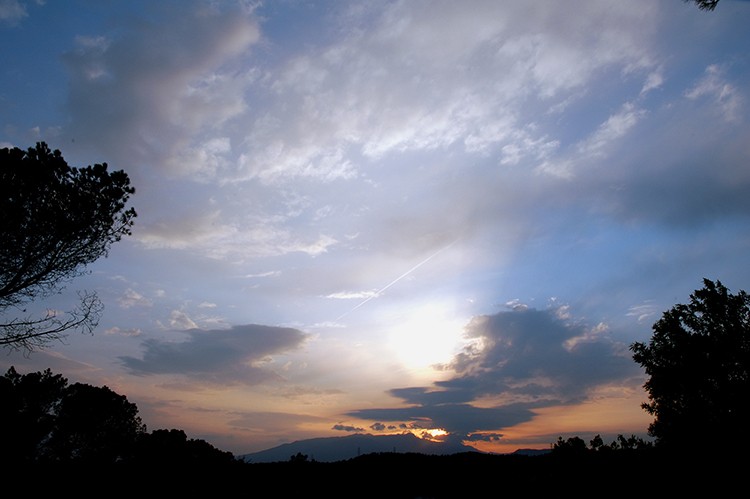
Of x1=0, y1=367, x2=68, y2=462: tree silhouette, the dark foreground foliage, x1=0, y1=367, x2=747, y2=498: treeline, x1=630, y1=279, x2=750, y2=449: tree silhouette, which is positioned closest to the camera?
the dark foreground foliage

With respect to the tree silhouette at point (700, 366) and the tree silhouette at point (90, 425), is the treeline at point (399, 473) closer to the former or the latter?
the tree silhouette at point (700, 366)

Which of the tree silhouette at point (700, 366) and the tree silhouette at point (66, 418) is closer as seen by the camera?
the tree silhouette at point (700, 366)

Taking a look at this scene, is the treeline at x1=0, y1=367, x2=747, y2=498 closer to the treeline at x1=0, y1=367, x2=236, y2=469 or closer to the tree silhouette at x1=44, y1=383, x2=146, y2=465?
the treeline at x1=0, y1=367, x2=236, y2=469

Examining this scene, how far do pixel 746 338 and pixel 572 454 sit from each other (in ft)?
63.9

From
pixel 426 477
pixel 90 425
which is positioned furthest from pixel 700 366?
pixel 90 425

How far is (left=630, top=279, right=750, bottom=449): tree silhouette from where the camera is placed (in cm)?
2397

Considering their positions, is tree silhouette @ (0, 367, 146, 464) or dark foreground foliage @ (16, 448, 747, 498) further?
tree silhouette @ (0, 367, 146, 464)

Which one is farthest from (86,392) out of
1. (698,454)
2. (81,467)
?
(698,454)

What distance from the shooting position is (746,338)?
24578mm

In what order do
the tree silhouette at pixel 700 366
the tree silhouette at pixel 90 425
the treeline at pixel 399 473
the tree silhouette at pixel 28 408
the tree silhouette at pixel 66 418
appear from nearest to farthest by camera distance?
the treeline at pixel 399 473, the tree silhouette at pixel 700 366, the tree silhouette at pixel 28 408, the tree silhouette at pixel 66 418, the tree silhouette at pixel 90 425

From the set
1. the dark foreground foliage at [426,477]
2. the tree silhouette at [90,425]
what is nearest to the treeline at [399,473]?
the dark foreground foliage at [426,477]

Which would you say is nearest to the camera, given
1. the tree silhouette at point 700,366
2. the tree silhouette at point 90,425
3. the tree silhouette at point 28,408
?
the tree silhouette at point 700,366

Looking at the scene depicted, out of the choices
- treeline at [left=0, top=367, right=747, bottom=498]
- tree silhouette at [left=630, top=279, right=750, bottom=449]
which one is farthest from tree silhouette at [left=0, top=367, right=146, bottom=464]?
tree silhouette at [left=630, top=279, right=750, bottom=449]

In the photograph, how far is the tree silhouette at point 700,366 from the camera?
78.6 feet
